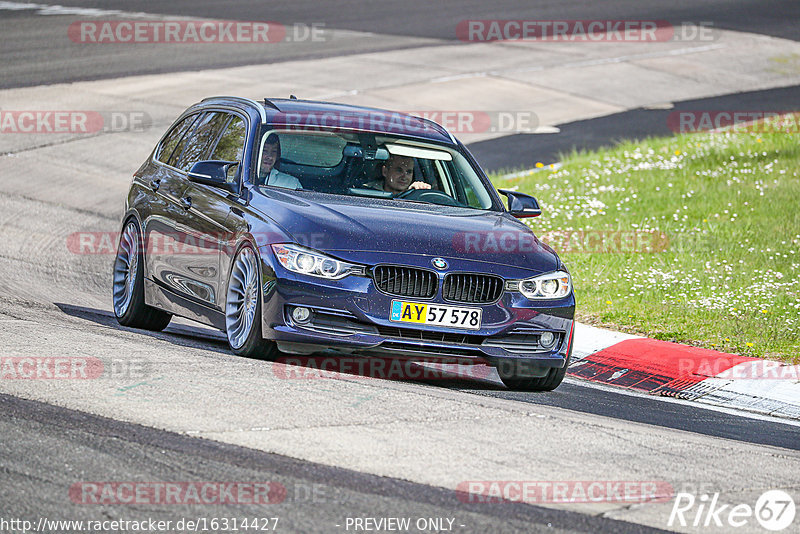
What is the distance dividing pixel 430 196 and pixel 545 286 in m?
1.31

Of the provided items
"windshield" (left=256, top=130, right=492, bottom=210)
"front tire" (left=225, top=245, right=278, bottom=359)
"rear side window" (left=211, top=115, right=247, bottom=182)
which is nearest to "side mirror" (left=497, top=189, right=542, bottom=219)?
"windshield" (left=256, top=130, right=492, bottom=210)

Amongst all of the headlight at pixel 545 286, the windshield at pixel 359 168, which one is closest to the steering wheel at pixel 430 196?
the windshield at pixel 359 168

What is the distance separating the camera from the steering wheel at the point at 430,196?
905 centimetres

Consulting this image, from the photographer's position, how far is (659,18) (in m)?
35.0

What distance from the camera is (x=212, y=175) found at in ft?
28.4

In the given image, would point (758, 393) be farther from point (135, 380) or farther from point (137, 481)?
point (137, 481)

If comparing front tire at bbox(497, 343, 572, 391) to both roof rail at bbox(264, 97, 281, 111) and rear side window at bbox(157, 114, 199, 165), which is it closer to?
roof rail at bbox(264, 97, 281, 111)

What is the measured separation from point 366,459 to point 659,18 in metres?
30.9

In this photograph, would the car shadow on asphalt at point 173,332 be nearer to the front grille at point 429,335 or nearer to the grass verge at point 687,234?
the front grille at point 429,335

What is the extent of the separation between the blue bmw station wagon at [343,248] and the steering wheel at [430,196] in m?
0.02

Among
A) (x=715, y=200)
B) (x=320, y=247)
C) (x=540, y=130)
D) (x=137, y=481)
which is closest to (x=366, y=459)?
(x=137, y=481)

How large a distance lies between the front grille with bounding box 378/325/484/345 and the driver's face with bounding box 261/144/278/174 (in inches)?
66.7

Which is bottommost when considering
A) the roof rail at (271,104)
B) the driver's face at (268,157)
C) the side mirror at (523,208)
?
the side mirror at (523,208)

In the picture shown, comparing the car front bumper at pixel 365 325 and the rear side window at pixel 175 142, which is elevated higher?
the rear side window at pixel 175 142
